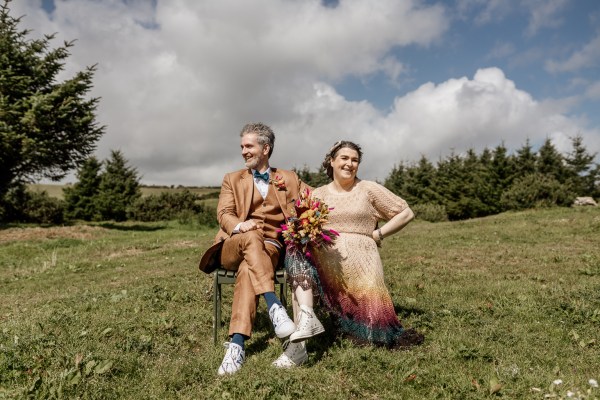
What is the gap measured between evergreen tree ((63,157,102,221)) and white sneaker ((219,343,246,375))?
41.3 metres

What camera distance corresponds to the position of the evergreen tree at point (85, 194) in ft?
138

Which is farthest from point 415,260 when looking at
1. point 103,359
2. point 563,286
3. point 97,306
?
point 103,359

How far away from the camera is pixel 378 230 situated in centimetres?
533

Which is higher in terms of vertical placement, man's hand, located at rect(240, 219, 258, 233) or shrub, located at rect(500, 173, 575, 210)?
shrub, located at rect(500, 173, 575, 210)

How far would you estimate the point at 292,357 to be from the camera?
4.48 m

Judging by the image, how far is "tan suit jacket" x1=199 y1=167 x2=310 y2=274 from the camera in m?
5.40

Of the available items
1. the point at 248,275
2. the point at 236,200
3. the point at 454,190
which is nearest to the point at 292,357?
the point at 248,275

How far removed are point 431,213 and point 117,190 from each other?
3069 cm

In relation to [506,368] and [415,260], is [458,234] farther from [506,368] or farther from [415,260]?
[506,368]

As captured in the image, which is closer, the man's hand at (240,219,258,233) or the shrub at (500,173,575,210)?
the man's hand at (240,219,258,233)

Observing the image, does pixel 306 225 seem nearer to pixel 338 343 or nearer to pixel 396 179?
pixel 338 343

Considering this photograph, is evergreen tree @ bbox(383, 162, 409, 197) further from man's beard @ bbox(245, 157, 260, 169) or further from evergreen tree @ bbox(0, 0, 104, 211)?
man's beard @ bbox(245, 157, 260, 169)

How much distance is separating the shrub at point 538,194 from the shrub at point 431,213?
5127 millimetres

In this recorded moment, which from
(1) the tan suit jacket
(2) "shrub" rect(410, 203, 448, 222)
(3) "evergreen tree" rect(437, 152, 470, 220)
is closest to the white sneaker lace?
(1) the tan suit jacket
